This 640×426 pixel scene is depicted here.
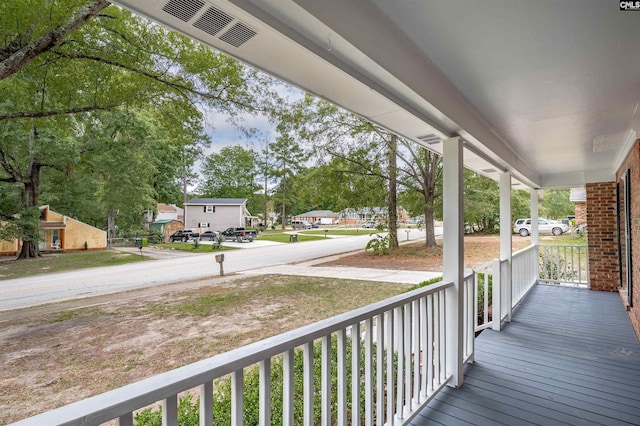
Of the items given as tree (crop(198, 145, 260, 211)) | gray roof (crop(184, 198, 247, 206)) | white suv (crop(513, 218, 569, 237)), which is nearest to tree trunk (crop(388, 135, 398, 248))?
tree (crop(198, 145, 260, 211))

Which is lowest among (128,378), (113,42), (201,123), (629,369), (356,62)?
(128,378)

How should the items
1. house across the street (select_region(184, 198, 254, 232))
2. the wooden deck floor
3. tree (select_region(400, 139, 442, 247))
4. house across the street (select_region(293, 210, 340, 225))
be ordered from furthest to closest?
house across the street (select_region(293, 210, 340, 225)) → house across the street (select_region(184, 198, 254, 232)) → tree (select_region(400, 139, 442, 247)) → the wooden deck floor

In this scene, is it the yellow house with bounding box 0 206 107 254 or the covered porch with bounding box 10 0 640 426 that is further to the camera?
the yellow house with bounding box 0 206 107 254

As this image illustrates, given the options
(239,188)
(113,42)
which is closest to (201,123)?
(113,42)

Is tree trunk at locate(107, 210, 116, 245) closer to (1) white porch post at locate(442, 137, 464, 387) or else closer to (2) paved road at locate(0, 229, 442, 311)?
(2) paved road at locate(0, 229, 442, 311)

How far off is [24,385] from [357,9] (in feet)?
15.4

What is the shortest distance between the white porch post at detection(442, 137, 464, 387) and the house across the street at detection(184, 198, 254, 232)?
17.6 metres

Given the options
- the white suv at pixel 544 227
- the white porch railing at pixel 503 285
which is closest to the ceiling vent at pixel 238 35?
the white porch railing at pixel 503 285

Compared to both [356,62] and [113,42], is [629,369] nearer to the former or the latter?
[356,62]

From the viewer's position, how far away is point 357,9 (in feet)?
4.05

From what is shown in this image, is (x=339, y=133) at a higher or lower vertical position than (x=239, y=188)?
higher

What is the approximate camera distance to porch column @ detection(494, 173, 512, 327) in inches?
155

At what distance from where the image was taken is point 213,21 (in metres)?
1.02

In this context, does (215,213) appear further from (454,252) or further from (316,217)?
(454,252)
